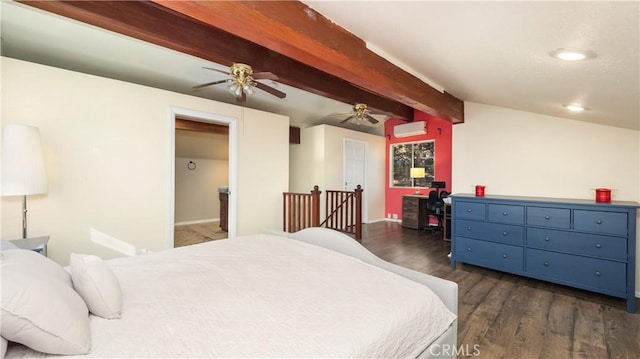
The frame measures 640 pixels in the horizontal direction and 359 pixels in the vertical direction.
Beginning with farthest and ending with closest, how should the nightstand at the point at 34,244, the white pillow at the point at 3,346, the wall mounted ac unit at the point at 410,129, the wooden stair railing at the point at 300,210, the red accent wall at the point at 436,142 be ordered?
the wall mounted ac unit at the point at 410,129 → the red accent wall at the point at 436,142 → the wooden stair railing at the point at 300,210 → the nightstand at the point at 34,244 → the white pillow at the point at 3,346

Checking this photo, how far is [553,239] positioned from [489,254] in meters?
0.67

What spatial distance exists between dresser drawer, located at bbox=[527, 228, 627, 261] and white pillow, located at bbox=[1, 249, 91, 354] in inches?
151

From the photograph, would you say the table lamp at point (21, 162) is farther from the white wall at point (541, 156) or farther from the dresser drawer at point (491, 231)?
the white wall at point (541, 156)

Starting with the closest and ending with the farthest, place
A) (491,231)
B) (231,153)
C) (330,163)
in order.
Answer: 1. (491,231)
2. (231,153)
3. (330,163)

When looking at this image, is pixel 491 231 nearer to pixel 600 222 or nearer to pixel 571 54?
pixel 600 222

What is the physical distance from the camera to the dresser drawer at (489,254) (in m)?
3.07

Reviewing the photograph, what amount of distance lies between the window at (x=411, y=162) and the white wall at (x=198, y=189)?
4633 millimetres

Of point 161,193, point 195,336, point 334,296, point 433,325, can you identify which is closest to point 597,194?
point 433,325

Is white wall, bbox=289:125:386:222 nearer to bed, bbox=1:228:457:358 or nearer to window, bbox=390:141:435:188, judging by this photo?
window, bbox=390:141:435:188

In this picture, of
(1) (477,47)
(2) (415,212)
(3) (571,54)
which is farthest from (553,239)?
(2) (415,212)

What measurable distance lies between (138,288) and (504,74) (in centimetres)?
279

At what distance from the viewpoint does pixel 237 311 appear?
1.08 m

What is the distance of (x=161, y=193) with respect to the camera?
3514 mm

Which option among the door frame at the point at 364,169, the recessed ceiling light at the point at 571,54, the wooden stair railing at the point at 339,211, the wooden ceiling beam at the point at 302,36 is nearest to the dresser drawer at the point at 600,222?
the recessed ceiling light at the point at 571,54
